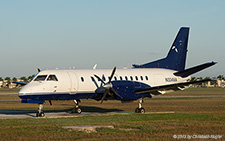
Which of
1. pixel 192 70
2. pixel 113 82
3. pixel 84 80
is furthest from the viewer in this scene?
pixel 192 70

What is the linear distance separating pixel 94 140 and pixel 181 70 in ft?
69.4

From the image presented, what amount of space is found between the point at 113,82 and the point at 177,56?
30.2ft

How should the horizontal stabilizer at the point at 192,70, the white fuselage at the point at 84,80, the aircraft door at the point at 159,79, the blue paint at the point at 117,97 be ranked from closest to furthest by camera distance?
1. the white fuselage at the point at 84,80
2. the blue paint at the point at 117,97
3. the horizontal stabilizer at the point at 192,70
4. the aircraft door at the point at 159,79

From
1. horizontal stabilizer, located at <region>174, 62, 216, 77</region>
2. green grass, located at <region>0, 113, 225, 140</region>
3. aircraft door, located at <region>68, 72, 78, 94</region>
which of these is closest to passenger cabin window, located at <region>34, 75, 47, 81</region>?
aircraft door, located at <region>68, 72, 78, 94</region>

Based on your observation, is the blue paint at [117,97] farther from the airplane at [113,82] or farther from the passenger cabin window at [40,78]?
the passenger cabin window at [40,78]

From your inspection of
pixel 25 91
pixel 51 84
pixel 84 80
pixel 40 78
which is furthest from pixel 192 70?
pixel 25 91

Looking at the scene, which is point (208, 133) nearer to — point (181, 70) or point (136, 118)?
point (136, 118)

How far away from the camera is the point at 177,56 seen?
3550cm

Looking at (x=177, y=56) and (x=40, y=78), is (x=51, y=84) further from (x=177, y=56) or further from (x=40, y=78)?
(x=177, y=56)

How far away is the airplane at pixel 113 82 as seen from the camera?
27020 millimetres

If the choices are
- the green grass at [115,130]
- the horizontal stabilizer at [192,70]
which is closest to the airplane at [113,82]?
the horizontal stabilizer at [192,70]

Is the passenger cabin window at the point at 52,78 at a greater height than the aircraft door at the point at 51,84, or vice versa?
the passenger cabin window at the point at 52,78

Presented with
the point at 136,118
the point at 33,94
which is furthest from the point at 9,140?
the point at 136,118

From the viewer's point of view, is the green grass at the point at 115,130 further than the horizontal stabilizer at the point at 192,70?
No
